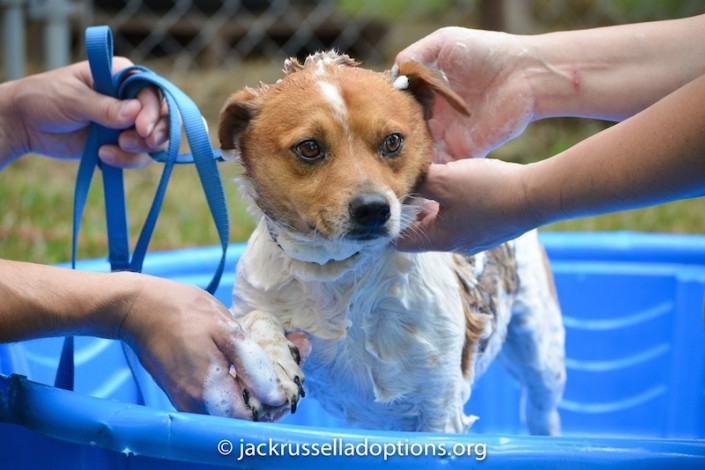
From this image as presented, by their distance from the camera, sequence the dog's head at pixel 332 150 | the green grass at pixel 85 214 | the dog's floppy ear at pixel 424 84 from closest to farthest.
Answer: the dog's head at pixel 332 150, the dog's floppy ear at pixel 424 84, the green grass at pixel 85 214

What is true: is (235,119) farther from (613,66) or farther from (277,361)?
(613,66)

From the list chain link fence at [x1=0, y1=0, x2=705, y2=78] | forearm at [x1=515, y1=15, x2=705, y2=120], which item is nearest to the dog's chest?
forearm at [x1=515, y1=15, x2=705, y2=120]

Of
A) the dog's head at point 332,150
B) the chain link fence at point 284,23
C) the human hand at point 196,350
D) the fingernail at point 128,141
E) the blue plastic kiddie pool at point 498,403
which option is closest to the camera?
the blue plastic kiddie pool at point 498,403

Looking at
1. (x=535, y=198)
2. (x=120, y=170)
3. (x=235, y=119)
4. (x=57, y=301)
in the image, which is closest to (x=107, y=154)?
(x=120, y=170)

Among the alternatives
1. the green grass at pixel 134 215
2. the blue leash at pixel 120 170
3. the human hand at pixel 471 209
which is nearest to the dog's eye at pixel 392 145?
the human hand at pixel 471 209

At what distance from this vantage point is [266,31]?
795cm

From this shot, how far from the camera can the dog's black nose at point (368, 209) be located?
1.94m

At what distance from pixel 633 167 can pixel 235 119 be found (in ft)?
3.14

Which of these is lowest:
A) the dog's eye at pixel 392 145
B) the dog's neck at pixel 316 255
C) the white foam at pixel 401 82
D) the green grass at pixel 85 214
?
the dog's neck at pixel 316 255

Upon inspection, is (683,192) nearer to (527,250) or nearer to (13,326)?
(527,250)

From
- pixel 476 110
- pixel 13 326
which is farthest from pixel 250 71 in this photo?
pixel 13 326

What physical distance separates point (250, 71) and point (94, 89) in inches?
191

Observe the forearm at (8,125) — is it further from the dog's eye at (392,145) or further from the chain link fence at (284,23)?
the chain link fence at (284,23)

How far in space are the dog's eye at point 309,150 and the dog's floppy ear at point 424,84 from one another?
0.98 feet
